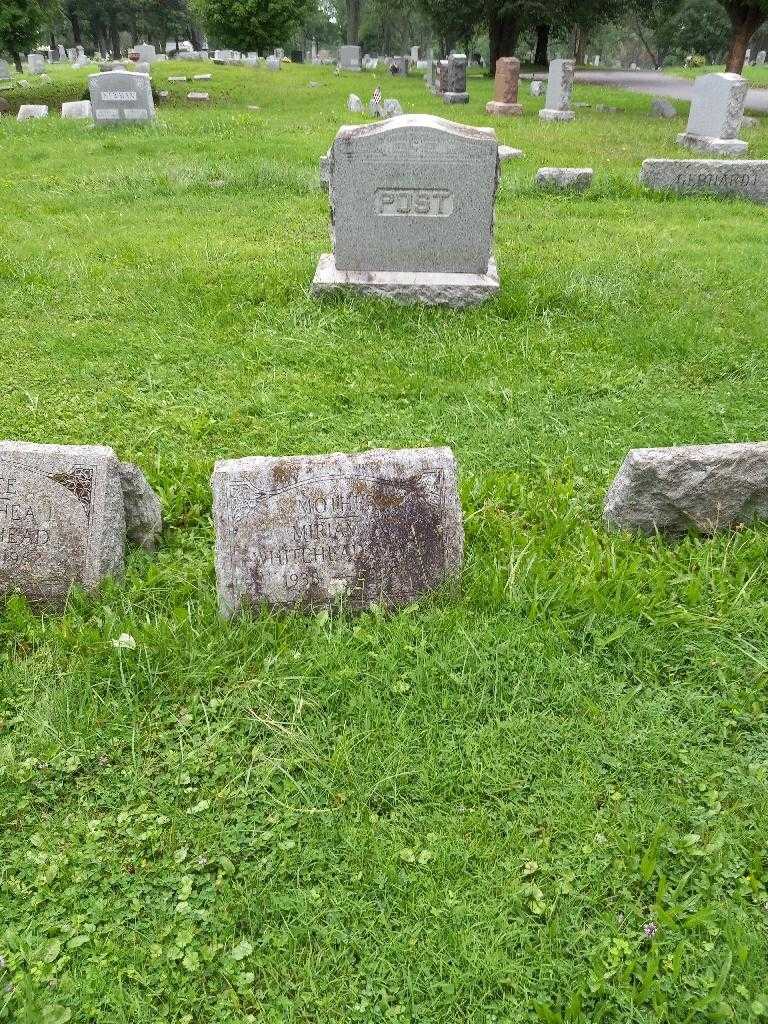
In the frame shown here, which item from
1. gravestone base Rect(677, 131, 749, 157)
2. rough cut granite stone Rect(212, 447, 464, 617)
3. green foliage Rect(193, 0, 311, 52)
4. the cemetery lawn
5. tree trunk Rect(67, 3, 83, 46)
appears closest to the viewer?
the cemetery lawn

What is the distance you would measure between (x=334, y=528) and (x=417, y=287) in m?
3.51

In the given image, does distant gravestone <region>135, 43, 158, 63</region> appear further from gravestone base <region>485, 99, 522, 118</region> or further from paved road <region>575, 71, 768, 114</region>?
gravestone base <region>485, 99, 522, 118</region>

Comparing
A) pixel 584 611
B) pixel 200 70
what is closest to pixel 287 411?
pixel 584 611

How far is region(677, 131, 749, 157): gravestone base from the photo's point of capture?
12.3 m

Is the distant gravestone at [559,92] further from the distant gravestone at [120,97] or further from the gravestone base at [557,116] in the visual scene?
the distant gravestone at [120,97]

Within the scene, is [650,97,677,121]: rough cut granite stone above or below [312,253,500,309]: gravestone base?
above

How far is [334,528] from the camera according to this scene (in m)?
2.97

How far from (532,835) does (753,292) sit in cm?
560

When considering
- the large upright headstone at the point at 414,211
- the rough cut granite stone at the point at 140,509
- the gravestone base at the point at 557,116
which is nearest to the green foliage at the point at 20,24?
the gravestone base at the point at 557,116

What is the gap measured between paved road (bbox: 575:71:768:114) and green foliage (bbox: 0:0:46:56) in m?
16.5

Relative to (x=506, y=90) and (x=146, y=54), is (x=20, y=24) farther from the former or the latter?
(x=146, y=54)

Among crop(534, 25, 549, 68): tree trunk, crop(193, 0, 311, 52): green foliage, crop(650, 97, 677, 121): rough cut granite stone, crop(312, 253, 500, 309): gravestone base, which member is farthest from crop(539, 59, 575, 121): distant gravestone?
crop(534, 25, 549, 68): tree trunk

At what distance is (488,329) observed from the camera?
18.4ft

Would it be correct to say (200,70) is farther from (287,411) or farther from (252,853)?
(252,853)
